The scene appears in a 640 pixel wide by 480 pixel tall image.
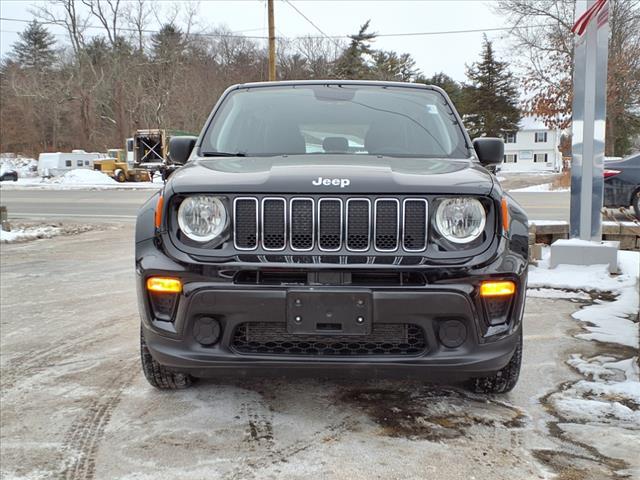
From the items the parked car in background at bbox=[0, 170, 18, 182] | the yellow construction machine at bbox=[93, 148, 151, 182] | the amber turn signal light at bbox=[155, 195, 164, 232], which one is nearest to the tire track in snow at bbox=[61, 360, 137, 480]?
the amber turn signal light at bbox=[155, 195, 164, 232]

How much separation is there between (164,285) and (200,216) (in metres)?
0.35

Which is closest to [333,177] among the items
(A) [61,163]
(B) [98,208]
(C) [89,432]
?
(C) [89,432]

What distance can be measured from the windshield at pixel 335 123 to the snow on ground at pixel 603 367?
59.7 inches

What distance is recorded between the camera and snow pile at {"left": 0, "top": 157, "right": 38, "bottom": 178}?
161 feet

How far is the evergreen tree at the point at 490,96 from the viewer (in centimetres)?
6356

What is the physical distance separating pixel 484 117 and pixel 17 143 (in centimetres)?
4976

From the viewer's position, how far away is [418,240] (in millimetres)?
2623

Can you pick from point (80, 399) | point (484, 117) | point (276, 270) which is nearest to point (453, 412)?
point (276, 270)

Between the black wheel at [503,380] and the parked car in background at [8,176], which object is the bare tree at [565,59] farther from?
the parked car in background at [8,176]

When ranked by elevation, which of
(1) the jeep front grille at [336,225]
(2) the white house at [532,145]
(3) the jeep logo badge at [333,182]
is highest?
(2) the white house at [532,145]

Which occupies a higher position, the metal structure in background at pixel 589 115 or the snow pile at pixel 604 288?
the metal structure in background at pixel 589 115

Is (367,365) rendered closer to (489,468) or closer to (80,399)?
(489,468)

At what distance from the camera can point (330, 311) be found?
2.53 m

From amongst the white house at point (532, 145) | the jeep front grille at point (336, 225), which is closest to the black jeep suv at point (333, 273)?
the jeep front grille at point (336, 225)
